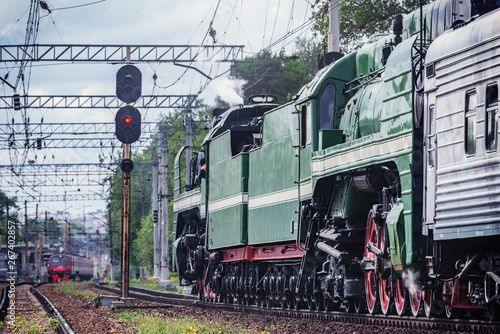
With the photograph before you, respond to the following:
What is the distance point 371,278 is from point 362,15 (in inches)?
771

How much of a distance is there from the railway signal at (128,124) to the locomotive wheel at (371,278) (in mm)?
7615

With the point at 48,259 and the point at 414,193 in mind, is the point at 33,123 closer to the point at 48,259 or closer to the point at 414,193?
the point at 48,259

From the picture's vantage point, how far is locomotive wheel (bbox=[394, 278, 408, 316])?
13.0 m

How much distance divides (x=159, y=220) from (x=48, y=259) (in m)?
34.5

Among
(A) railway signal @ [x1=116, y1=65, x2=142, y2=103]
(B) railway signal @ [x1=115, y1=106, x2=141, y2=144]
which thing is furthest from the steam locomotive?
(A) railway signal @ [x1=116, y1=65, x2=142, y2=103]

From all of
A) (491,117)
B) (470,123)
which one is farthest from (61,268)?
(491,117)

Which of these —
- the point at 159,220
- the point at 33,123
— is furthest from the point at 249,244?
the point at 33,123

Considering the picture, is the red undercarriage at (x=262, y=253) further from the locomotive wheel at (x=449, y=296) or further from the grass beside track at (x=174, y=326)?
the locomotive wheel at (x=449, y=296)

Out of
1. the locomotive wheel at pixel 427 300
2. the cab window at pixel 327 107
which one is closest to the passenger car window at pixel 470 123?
the locomotive wheel at pixel 427 300

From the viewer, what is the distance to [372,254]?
14008mm

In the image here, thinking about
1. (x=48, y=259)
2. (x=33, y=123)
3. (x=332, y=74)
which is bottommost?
(x=48, y=259)

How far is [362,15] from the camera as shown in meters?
32.2

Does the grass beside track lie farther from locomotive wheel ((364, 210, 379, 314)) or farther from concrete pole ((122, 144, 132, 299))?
concrete pole ((122, 144, 132, 299))

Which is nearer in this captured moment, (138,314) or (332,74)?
(332,74)
